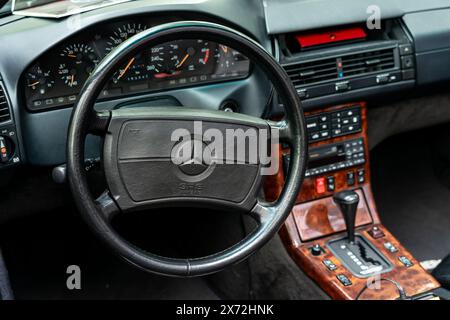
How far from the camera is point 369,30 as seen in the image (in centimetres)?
210

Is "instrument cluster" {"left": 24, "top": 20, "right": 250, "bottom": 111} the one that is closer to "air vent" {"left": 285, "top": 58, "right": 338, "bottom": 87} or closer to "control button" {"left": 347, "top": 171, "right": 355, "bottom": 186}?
"air vent" {"left": 285, "top": 58, "right": 338, "bottom": 87}

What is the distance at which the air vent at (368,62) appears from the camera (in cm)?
202

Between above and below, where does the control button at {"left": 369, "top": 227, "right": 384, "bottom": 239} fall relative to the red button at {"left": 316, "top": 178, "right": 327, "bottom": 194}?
below

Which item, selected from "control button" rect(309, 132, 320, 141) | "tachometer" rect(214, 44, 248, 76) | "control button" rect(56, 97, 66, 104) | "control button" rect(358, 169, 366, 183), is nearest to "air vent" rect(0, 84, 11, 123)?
"control button" rect(56, 97, 66, 104)

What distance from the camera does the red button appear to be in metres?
2.10

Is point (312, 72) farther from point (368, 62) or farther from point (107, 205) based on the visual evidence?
point (107, 205)

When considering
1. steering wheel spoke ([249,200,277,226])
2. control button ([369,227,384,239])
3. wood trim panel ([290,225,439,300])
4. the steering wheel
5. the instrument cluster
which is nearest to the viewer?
the steering wheel

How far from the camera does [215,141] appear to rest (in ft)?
4.84

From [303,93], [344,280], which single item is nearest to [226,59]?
[303,93]

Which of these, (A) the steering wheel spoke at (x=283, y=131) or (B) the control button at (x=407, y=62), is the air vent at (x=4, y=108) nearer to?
(A) the steering wheel spoke at (x=283, y=131)

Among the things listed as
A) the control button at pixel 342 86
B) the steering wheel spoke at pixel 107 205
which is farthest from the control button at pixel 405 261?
the steering wheel spoke at pixel 107 205

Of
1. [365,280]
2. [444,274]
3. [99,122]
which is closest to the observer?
[99,122]

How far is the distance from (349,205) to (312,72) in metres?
0.40

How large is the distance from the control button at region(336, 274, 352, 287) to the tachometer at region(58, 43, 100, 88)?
884 millimetres
